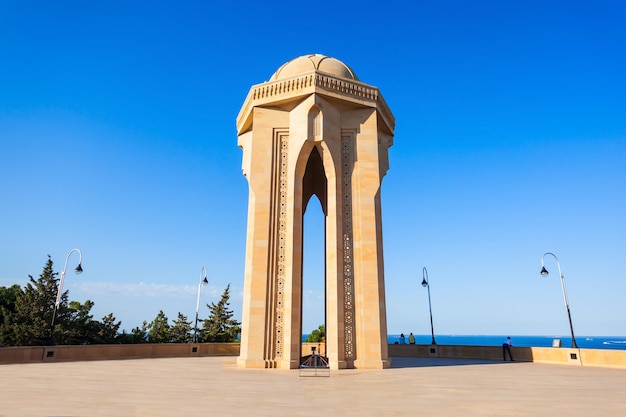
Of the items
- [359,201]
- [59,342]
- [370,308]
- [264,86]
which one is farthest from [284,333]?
[59,342]

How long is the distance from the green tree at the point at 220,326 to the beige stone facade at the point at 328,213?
35.6 meters

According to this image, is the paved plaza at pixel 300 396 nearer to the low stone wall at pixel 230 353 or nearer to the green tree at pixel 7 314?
the low stone wall at pixel 230 353

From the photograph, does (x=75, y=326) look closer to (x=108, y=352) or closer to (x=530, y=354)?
(x=108, y=352)

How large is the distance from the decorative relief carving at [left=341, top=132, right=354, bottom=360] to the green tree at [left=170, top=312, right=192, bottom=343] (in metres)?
40.6

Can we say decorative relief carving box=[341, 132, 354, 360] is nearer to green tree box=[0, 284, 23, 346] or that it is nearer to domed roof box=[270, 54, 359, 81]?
domed roof box=[270, 54, 359, 81]

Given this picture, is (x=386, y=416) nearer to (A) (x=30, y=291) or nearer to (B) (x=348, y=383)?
(B) (x=348, y=383)

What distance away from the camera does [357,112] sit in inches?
809

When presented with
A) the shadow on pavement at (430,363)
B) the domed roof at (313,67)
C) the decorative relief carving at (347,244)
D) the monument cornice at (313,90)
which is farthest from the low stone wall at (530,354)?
the domed roof at (313,67)

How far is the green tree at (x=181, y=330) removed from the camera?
171 feet

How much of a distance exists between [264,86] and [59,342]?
35638 millimetres

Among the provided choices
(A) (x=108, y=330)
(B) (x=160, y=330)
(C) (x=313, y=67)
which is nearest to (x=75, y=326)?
(A) (x=108, y=330)

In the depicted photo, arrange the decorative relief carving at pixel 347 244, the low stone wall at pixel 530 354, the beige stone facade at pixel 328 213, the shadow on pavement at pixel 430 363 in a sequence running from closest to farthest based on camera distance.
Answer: the beige stone facade at pixel 328 213
the decorative relief carving at pixel 347 244
the shadow on pavement at pixel 430 363
the low stone wall at pixel 530 354

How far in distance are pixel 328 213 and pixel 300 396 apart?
35.2 ft

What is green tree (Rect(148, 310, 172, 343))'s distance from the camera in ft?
170
